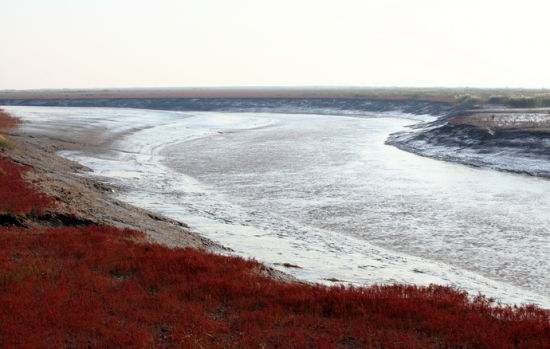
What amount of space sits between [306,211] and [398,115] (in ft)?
242

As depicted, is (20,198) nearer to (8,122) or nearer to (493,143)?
(493,143)

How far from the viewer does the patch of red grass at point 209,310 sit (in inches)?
331

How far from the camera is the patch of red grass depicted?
8.40m

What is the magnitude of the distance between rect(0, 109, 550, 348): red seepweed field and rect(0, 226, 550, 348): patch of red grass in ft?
0.07

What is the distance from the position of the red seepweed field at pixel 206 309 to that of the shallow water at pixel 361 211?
2.72 metres

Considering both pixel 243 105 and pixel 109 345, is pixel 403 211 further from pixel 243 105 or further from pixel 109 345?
pixel 243 105

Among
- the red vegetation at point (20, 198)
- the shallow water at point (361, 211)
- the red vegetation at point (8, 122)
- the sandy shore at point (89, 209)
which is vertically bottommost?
the shallow water at point (361, 211)

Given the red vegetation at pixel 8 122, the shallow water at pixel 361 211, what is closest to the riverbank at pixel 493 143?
the shallow water at pixel 361 211

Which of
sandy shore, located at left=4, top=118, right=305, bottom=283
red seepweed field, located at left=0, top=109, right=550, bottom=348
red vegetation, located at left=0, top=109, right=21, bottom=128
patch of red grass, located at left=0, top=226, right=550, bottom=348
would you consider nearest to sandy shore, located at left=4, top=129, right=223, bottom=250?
sandy shore, located at left=4, top=118, right=305, bottom=283

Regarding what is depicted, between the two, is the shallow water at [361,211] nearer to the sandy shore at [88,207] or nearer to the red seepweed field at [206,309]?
the sandy shore at [88,207]

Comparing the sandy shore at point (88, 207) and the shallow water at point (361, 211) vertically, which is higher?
the sandy shore at point (88, 207)

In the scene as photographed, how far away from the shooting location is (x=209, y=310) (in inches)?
385

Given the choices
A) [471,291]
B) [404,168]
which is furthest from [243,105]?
[471,291]

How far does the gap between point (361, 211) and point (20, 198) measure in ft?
40.3
